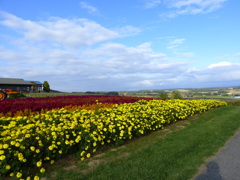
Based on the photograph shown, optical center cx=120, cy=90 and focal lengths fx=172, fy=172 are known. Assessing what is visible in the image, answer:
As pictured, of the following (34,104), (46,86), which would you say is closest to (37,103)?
(34,104)

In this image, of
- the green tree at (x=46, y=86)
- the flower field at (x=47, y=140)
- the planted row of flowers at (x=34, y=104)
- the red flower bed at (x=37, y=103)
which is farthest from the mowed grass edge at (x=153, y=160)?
the green tree at (x=46, y=86)

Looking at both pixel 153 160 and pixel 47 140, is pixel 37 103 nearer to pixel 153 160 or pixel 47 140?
pixel 47 140

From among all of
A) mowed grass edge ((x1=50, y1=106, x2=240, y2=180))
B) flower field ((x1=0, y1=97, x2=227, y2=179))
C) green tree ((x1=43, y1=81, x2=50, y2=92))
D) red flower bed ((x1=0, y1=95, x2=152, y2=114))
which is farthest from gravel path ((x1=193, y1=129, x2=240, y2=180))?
green tree ((x1=43, y1=81, x2=50, y2=92))

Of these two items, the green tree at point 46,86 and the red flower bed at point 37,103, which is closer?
the red flower bed at point 37,103

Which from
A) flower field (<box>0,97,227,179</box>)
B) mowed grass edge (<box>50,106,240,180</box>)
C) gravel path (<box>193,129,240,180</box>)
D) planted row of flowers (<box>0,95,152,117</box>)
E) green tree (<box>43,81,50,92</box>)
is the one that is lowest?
gravel path (<box>193,129,240,180</box>)

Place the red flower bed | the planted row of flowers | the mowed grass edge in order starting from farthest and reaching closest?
the red flower bed
the planted row of flowers
the mowed grass edge

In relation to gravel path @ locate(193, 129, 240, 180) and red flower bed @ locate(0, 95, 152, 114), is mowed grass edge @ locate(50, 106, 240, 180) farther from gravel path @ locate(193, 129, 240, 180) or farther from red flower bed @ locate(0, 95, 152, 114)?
red flower bed @ locate(0, 95, 152, 114)

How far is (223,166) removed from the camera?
12.7ft

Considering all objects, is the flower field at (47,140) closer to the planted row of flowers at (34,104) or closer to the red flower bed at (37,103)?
the planted row of flowers at (34,104)

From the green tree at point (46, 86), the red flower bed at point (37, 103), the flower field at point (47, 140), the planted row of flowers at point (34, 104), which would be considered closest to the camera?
the flower field at point (47, 140)

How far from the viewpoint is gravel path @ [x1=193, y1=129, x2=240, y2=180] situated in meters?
3.44

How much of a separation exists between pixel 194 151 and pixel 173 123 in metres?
3.70

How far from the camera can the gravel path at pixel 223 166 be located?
3436 mm

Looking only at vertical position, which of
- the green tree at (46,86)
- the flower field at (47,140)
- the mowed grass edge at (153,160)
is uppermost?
the green tree at (46,86)
